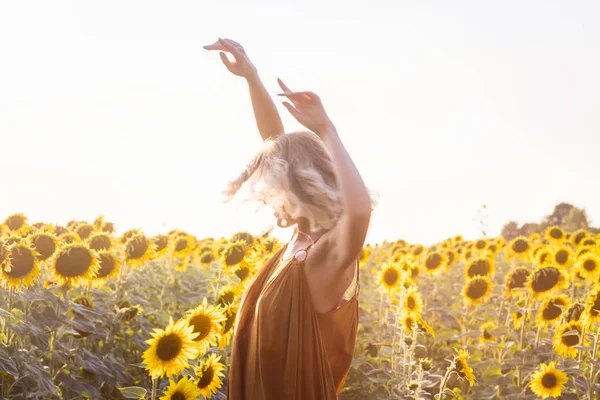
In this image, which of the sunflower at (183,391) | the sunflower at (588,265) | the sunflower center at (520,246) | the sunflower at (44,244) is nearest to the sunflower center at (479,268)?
the sunflower at (588,265)

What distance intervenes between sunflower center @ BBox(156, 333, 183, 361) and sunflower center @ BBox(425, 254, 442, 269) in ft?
21.1

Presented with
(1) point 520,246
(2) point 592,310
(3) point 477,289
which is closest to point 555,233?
(1) point 520,246

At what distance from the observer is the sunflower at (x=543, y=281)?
7004 mm

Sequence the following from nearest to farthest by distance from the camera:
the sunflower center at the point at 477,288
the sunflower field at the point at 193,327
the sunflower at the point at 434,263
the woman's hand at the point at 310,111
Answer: the woman's hand at the point at 310,111
the sunflower field at the point at 193,327
the sunflower center at the point at 477,288
the sunflower at the point at 434,263

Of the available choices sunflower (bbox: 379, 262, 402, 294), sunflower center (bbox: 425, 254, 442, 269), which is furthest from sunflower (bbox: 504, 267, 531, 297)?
sunflower center (bbox: 425, 254, 442, 269)

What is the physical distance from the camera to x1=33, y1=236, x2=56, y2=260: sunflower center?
5.47m

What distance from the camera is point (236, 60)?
12.7 ft

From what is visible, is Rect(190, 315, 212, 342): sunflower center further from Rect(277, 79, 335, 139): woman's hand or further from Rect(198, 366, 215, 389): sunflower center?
Rect(277, 79, 335, 139): woman's hand

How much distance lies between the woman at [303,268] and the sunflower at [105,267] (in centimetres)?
299

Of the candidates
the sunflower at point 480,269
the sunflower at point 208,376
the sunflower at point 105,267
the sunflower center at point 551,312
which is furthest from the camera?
the sunflower at point 480,269

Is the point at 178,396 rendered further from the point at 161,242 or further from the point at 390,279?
the point at 161,242

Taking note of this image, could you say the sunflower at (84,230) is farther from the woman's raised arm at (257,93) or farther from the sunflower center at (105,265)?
the woman's raised arm at (257,93)

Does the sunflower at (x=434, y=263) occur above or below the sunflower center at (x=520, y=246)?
below

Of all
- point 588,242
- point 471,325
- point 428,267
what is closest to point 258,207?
point 471,325
